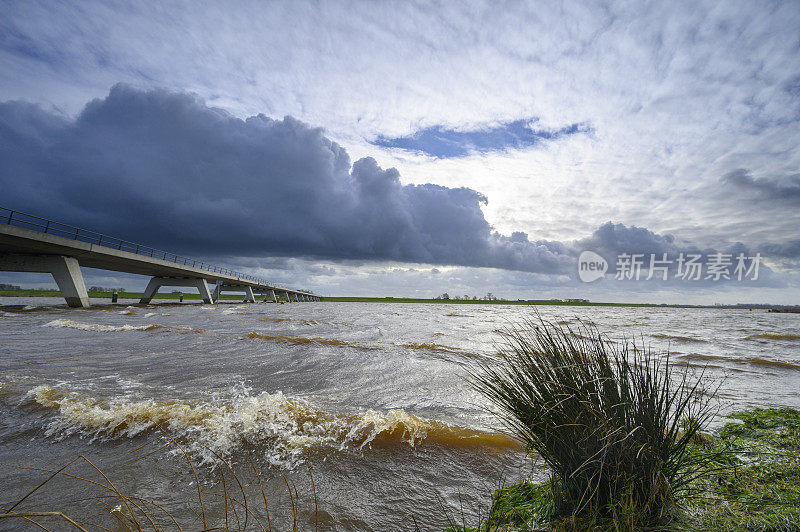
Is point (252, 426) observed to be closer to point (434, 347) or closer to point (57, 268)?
point (434, 347)

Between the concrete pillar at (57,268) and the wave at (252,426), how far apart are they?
32.9 metres

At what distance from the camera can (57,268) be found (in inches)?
1184

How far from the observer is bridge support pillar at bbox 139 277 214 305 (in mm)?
53250

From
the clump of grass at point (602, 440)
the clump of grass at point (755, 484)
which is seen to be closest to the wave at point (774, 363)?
the clump of grass at point (755, 484)

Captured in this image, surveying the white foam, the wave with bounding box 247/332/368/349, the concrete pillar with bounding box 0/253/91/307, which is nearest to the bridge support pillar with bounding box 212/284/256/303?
the concrete pillar with bounding box 0/253/91/307

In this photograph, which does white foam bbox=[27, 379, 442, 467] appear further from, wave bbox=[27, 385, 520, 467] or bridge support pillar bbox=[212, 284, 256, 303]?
bridge support pillar bbox=[212, 284, 256, 303]

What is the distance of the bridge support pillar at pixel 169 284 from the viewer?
5325 cm

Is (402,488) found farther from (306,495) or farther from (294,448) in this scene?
(294,448)

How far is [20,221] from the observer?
24.5 metres

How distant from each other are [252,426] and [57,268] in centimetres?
3650

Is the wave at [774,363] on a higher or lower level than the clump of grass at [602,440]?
lower

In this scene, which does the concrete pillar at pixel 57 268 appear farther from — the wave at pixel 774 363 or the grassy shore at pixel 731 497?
the wave at pixel 774 363

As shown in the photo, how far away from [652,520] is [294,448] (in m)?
3.69

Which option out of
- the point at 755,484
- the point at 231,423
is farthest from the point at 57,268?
the point at 755,484
